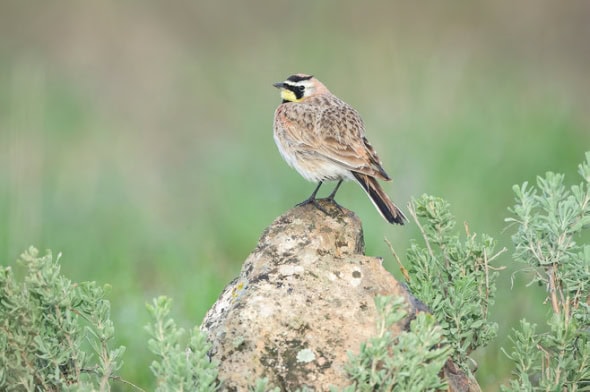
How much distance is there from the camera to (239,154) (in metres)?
11.0

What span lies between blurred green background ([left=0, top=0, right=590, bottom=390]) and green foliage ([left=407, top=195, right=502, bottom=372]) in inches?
69.8

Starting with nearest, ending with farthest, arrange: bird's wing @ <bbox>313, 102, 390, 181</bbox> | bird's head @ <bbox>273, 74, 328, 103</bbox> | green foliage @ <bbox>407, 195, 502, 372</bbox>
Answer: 1. green foliage @ <bbox>407, 195, 502, 372</bbox>
2. bird's wing @ <bbox>313, 102, 390, 181</bbox>
3. bird's head @ <bbox>273, 74, 328, 103</bbox>

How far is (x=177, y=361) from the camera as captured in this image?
12.6 ft

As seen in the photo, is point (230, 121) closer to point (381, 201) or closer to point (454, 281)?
point (381, 201)

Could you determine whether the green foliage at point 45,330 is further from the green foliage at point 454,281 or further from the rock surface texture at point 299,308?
the green foliage at point 454,281

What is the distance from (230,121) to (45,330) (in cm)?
896

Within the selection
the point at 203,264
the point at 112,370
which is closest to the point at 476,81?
the point at 203,264

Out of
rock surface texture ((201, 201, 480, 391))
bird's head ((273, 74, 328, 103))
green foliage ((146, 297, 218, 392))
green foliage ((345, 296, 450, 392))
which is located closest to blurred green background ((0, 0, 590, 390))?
bird's head ((273, 74, 328, 103))

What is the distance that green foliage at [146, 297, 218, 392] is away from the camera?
3850mm

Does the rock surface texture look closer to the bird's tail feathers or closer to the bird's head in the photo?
the bird's tail feathers

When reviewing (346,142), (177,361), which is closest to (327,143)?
(346,142)

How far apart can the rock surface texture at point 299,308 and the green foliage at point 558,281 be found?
2.05 feet

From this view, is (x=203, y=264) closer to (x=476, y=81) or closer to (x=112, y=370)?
(x=112, y=370)

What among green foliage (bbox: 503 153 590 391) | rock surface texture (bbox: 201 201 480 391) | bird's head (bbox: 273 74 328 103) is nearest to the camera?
rock surface texture (bbox: 201 201 480 391)
